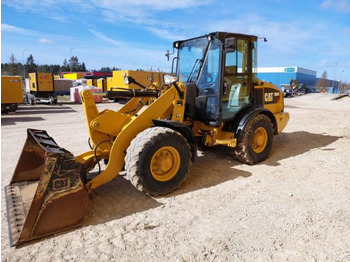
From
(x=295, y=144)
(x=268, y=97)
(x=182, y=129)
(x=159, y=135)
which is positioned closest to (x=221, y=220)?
(x=159, y=135)

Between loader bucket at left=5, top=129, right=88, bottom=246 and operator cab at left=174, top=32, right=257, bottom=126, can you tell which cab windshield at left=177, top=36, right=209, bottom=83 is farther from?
loader bucket at left=5, top=129, right=88, bottom=246

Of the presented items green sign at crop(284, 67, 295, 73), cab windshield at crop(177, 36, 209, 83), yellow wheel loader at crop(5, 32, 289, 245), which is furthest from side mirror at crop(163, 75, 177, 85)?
green sign at crop(284, 67, 295, 73)

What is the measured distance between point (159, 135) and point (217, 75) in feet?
5.97

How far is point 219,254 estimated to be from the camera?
2.70 metres

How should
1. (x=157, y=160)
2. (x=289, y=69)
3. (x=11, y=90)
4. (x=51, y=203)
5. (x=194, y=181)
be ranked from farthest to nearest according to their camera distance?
(x=289, y=69)
(x=11, y=90)
(x=194, y=181)
(x=157, y=160)
(x=51, y=203)

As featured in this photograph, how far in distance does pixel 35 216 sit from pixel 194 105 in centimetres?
333

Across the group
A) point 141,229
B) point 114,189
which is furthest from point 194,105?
point 141,229

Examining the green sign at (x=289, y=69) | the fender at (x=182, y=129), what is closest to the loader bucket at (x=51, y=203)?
the fender at (x=182, y=129)

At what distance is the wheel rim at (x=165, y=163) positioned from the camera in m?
3.87

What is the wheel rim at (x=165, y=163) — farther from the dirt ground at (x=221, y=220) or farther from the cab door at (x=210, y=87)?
the cab door at (x=210, y=87)

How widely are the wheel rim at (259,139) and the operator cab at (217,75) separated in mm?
611

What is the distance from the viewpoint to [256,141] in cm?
551

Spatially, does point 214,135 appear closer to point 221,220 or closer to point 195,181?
point 195,181

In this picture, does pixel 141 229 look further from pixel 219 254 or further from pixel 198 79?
pixel 198 79
